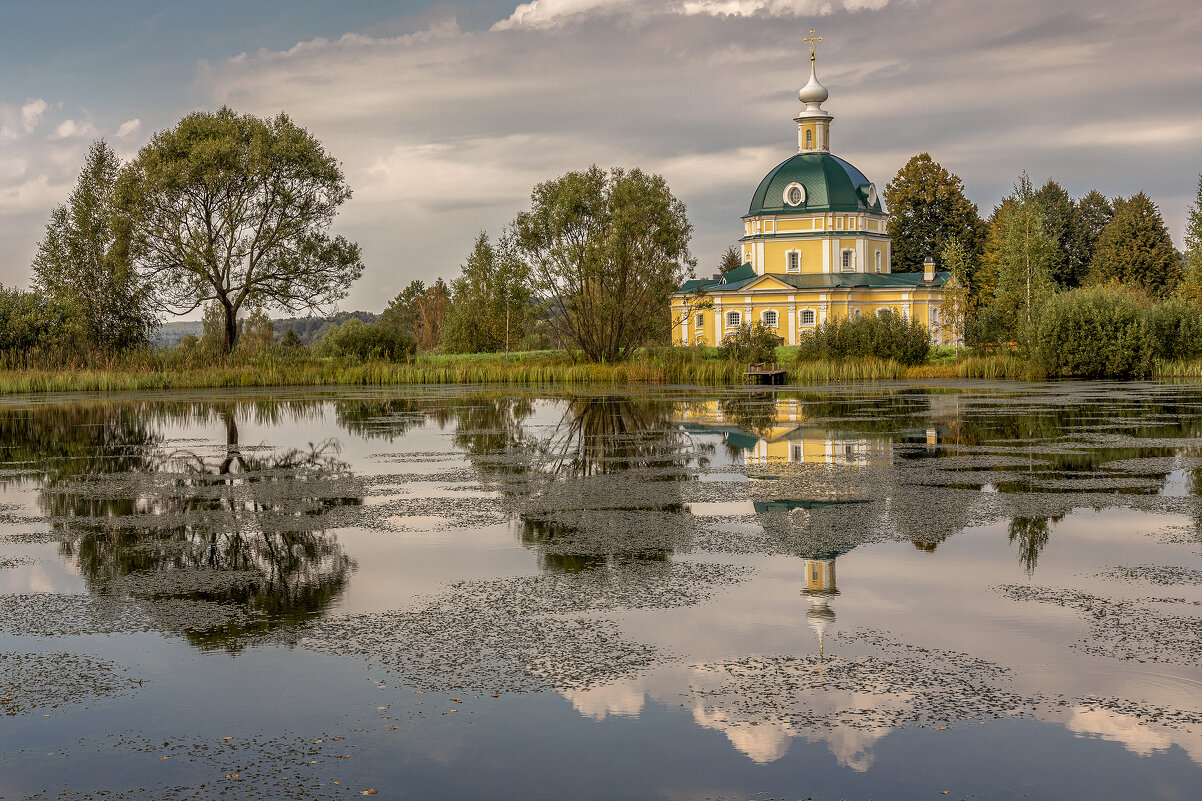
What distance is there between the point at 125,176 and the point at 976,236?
68556mm

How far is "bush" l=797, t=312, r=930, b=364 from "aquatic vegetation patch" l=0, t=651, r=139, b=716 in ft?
148

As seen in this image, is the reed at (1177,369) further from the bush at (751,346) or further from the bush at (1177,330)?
the bush at (751,346)

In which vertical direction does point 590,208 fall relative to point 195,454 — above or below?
above

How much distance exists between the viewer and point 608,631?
7602mm

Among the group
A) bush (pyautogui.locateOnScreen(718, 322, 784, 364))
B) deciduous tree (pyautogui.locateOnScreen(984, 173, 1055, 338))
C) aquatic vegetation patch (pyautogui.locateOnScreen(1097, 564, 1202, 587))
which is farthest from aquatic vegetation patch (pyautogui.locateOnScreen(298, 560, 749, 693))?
deciduous tree (pyautogui.locateOnScreen(984, 173, 1055, 338))

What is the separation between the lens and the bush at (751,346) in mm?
46469

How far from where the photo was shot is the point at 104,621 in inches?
318

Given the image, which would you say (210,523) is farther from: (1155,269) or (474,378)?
(1155,269)

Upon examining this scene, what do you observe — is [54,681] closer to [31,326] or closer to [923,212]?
[31,326]

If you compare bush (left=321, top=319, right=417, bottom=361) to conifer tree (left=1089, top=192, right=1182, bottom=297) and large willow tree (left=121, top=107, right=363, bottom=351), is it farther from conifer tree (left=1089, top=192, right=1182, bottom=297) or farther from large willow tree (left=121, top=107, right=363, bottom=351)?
conifer tree (left=1089, top=192, right=1182, bottom=297)

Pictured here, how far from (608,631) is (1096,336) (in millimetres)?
41802

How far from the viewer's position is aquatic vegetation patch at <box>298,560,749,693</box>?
675 cm

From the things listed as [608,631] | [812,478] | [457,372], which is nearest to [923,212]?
[457,372]

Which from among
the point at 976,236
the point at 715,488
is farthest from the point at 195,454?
the point at 976,236
